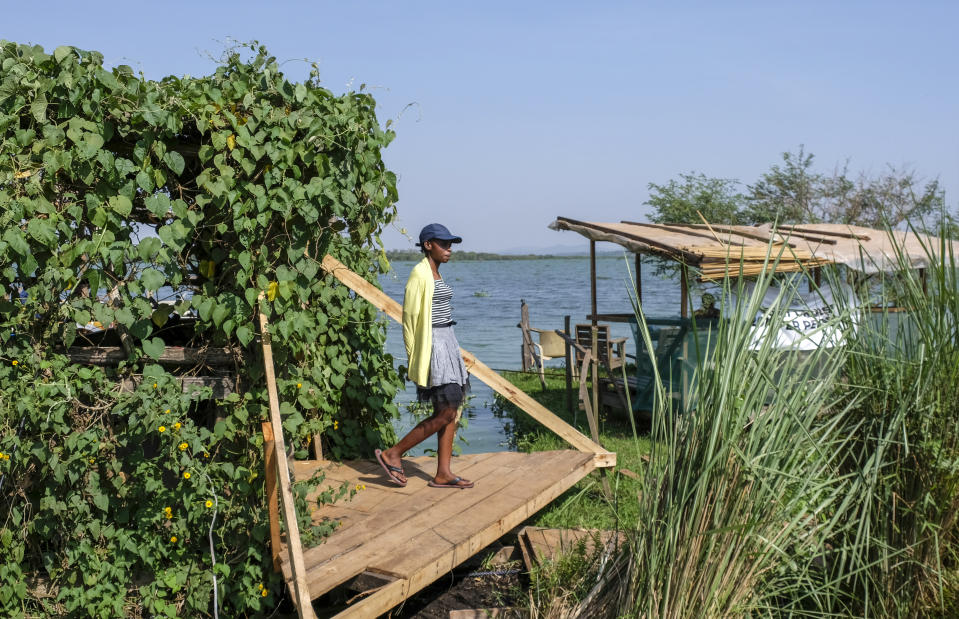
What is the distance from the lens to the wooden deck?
13.7 feet

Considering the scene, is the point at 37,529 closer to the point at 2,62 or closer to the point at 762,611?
the point at 2,62

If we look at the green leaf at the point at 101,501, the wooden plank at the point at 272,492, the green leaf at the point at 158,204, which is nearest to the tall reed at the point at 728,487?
the wooden plank at the point at 272,492

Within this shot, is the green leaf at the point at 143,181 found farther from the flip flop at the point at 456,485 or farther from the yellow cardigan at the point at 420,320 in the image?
the flip flop at the point at 456,485

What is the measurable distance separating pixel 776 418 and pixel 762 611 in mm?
848

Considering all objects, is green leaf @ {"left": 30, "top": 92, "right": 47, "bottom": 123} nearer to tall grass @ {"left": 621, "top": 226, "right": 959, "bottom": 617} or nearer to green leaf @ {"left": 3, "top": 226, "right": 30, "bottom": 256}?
green leaf @ {"left": 3, "top": 226, "right": 30, "bottom": 256}

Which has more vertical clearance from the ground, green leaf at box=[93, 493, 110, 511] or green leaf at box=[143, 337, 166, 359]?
green leaf at box=[143, 337, 166, 359]

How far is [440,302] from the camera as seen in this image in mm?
5230

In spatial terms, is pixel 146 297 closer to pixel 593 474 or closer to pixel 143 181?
pixel 143 181

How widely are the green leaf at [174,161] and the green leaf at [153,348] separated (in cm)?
87

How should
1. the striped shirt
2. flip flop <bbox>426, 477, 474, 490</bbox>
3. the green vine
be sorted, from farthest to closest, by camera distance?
flip flop <bbox>426, 477, 474, 490</bbox> < the striped shirt < the green vine

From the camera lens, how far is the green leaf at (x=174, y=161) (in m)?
3.98

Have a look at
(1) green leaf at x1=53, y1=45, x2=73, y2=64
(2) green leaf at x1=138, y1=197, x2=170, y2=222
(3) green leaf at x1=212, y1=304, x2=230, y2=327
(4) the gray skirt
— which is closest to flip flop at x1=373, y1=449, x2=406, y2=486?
(4) the gray skirt

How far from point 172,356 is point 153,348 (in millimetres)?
207

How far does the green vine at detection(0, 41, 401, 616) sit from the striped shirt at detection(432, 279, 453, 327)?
876 mm
